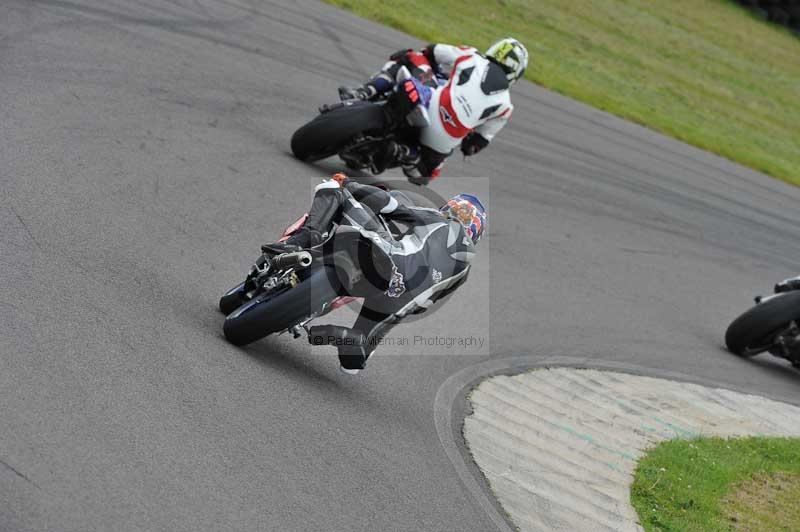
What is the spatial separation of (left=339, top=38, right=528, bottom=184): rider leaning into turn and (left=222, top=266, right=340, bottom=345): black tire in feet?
13.2

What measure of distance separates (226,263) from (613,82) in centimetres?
1593

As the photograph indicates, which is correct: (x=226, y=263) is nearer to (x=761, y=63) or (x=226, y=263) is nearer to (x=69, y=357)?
(x=69, y=357)

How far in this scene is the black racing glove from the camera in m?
9.86

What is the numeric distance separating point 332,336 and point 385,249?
612mm

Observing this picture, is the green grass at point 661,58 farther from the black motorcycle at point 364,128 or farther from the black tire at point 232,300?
the black tire at point 232,300

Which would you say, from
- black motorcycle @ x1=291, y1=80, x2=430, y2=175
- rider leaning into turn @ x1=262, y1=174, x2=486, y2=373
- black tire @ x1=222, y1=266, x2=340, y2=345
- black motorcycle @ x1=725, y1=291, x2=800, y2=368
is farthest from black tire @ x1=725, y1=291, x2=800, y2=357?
black tire @ x1=222, y1=266, x2=340, y2=345

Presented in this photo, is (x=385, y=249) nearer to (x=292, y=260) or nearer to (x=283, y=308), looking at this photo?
(x=292, y=260)

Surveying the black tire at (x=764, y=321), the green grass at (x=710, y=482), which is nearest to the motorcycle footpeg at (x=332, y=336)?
the green grass at (x=710, y=482)

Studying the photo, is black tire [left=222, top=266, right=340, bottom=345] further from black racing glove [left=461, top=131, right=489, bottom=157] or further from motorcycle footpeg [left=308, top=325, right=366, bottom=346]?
black racing glove [left=461, top=131, right=489, bottom=157]

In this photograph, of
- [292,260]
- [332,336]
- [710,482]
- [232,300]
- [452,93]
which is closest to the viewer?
[292,260]

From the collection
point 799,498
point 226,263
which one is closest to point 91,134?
point 226,263

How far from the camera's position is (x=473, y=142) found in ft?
32.4

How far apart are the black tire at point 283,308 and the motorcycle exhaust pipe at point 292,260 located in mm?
117

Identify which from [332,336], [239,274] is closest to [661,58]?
[239,274]
